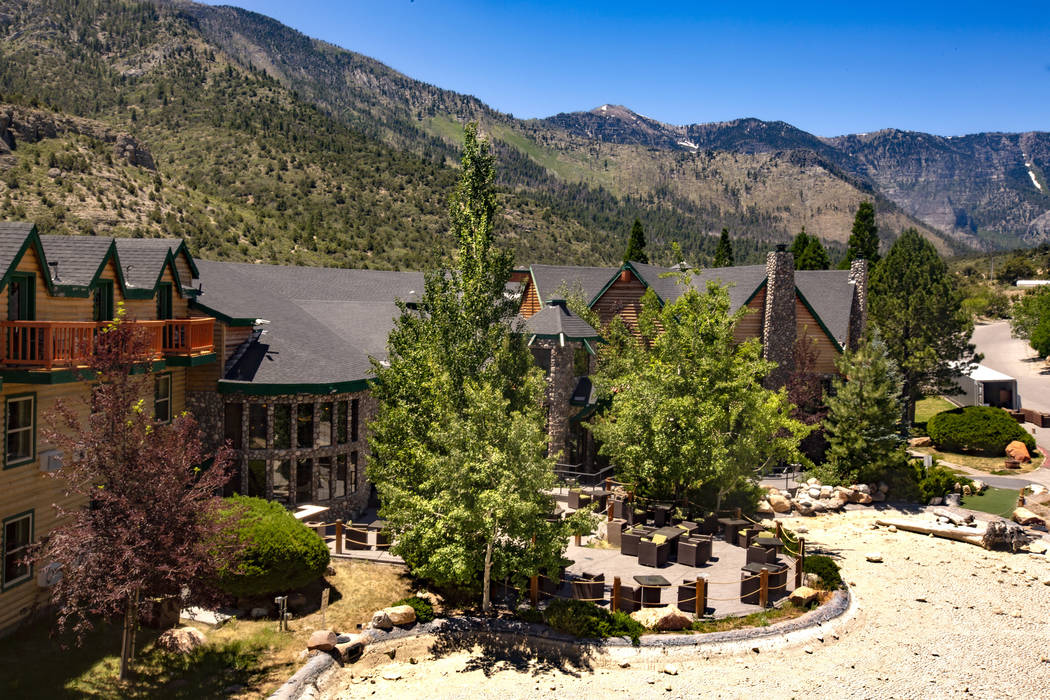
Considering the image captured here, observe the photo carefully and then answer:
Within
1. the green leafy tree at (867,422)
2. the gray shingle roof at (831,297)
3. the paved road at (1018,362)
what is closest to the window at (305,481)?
the green leafy tree at (867,422)

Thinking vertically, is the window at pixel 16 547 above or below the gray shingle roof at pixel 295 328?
below

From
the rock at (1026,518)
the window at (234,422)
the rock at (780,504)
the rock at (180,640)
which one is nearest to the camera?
the rock at (180,640)

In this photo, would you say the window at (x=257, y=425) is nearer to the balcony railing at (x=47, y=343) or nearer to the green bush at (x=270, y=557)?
the green bush at (x=270, y=557)

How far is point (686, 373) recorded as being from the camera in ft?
89.5

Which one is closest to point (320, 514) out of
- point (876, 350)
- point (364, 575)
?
point (364, 575)

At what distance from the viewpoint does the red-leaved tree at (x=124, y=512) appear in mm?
13430

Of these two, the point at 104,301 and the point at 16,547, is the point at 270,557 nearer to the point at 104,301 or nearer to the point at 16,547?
the point at 16,547

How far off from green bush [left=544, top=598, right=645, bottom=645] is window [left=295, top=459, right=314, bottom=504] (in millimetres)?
9713

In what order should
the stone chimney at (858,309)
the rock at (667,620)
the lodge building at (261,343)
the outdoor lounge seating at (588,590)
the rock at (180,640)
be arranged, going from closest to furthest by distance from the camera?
the rock at (180,640), the lodge building at (261,343), the rock at (667,620), the outdoor lounge seating at (588,590), the stone chimney at (858,309)

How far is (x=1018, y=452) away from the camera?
1521 inches

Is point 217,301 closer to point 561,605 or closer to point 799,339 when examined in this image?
point 561,605

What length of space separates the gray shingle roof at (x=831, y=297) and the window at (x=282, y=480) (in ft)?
89.2

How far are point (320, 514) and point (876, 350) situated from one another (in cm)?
2387

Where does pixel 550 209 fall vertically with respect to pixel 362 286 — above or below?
above
